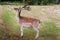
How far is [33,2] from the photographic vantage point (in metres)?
1.68

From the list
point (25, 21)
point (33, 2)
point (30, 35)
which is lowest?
point (30, 35)

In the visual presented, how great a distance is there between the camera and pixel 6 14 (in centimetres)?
159

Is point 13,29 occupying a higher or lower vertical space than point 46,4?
lower

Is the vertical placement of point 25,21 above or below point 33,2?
below

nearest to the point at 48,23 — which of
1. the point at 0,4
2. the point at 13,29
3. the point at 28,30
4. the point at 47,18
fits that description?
the point at 47,18

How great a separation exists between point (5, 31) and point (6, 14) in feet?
0.55

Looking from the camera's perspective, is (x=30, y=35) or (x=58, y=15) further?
(x=58, y=15)

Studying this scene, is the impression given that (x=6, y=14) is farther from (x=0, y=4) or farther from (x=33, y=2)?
(x=33, y=2)

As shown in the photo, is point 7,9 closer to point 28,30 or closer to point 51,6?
point 28,30

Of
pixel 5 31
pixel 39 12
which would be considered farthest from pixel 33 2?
pixel 5 31

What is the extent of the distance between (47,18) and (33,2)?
21 centimetres

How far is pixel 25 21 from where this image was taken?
1537 mm

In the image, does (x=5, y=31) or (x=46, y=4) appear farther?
(x=46, y=4)

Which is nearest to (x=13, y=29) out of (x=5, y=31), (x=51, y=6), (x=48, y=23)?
(x=5, y=31)
